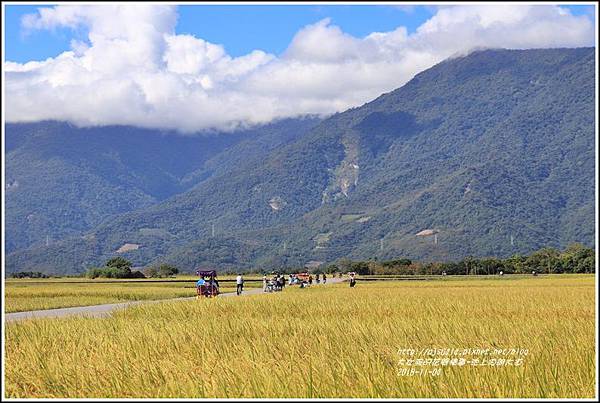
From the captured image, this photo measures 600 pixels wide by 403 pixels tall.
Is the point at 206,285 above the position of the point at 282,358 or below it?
above

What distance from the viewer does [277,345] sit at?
13445 mm

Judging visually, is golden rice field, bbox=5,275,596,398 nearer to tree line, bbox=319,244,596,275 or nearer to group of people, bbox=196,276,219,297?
group of people, bbox=196,276,219,297

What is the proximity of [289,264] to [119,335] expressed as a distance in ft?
596

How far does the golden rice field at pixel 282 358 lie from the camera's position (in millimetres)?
9914

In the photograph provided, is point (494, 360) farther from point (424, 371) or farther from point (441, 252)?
point (441, 252)

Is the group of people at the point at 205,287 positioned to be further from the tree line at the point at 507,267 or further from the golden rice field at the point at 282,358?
the tree line at the point at 507,267

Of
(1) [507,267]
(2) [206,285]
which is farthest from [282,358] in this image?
(1) [507,267]

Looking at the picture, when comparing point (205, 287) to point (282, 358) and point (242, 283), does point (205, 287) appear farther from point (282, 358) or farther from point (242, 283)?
point (282, 358)

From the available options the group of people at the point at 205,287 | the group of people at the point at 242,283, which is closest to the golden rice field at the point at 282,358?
the group of people at the point at 205,287

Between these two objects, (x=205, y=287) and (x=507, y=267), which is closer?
(x=205, y=287)

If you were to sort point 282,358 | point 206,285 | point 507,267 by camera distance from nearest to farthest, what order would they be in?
1. point 282,358
2. point 206,285
3. point 507,267

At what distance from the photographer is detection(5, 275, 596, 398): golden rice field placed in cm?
991

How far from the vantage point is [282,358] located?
1219cm

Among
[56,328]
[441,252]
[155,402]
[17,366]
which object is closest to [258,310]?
[56,328]
